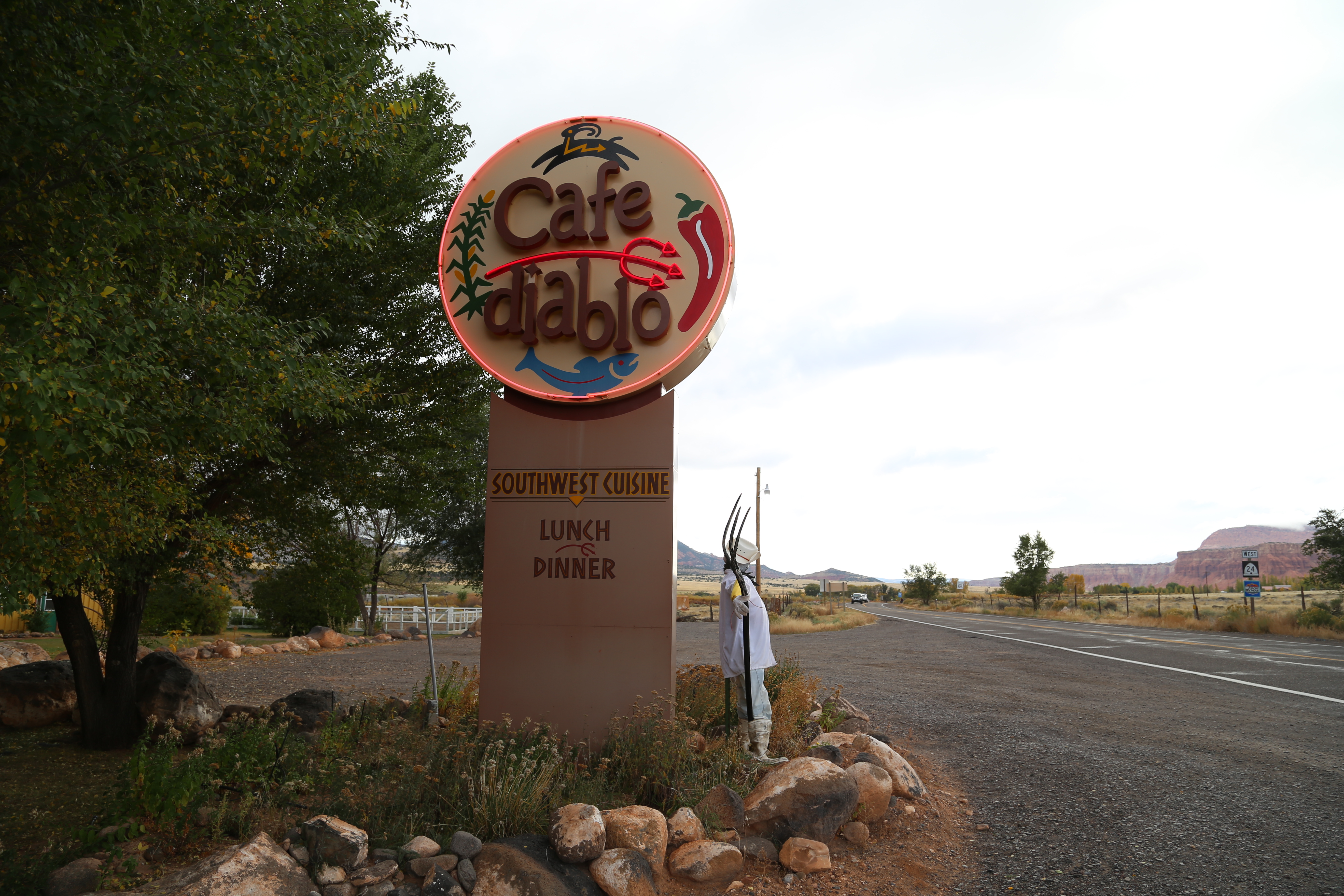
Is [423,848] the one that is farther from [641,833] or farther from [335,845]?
[641,833]

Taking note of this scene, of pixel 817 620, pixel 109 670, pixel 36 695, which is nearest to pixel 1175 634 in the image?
pixel 817 620

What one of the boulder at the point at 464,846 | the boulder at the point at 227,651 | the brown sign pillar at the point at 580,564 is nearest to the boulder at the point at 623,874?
the boulder at the point at 464,846

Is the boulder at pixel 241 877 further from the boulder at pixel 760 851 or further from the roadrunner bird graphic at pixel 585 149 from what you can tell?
the roadrunner bird graphic at pixel 585 149

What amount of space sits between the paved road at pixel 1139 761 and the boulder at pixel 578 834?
2.51m

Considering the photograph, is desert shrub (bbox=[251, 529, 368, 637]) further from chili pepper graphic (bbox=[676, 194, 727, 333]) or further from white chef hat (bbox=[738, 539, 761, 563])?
chili pepper graphic (bbox=[676, 194, 727, 333])

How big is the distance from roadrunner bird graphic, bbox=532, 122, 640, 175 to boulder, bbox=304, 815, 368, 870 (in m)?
6.27

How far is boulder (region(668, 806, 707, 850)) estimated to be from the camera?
492cm

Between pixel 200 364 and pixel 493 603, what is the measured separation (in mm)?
3408

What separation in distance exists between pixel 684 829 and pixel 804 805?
36.4 inches

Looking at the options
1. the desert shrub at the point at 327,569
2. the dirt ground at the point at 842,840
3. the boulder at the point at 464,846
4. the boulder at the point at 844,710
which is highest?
the desert shrub at the point at 327,569

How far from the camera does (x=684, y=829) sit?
16.3 feet

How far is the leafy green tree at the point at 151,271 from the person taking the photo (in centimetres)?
381

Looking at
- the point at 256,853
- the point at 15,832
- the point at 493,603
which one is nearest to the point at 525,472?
the point at 493,603

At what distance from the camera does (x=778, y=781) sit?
5.43 m
